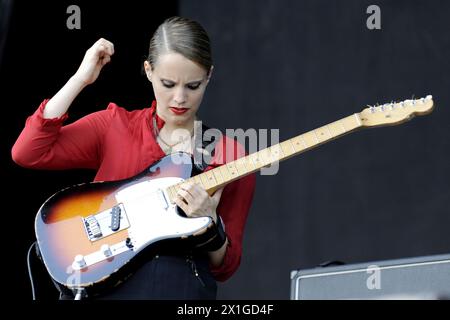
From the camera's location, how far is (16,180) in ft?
10.5

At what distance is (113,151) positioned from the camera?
2.17 metres

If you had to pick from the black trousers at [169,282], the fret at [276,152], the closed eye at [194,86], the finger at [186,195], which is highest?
the closed eye at [194,86]

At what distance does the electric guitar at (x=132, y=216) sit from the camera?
2.04 m

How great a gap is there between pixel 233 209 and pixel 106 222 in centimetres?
29

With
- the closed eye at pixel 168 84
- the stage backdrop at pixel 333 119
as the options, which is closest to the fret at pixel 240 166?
the closed eye at pixel 168 84

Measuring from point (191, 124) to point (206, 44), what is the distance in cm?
19

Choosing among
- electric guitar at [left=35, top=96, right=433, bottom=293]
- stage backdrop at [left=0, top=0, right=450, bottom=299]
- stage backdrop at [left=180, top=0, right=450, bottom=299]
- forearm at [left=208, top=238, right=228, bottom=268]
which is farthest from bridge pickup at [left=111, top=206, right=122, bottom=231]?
stage backdrop at [left=180, top=0, right=450, bottom=299]

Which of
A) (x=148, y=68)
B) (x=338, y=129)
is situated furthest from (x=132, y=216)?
(x=338, y=129)

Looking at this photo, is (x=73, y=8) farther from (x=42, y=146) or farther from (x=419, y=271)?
(x=419, y=271)

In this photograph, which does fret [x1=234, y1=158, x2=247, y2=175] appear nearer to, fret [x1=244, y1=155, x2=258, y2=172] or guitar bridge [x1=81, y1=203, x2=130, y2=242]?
fret [x1=244, y1=155, x2=258, y2=172]

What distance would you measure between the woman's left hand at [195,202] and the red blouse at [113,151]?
93 mm

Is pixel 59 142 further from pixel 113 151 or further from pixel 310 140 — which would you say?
pixel 310 140

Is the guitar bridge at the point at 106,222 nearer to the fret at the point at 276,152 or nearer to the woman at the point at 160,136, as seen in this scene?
the woman at the point at 160,136

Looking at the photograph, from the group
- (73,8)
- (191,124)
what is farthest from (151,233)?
(73,8)
